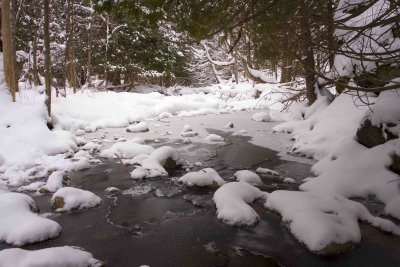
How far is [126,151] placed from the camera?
812 cm

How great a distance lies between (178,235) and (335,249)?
1.87 metres

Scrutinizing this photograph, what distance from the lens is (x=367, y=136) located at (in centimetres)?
601

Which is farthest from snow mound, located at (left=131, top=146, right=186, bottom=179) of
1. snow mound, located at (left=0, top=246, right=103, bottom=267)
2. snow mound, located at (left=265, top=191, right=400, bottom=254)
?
snow mound, located at (left=0, top=246, right=103, bottom=267)

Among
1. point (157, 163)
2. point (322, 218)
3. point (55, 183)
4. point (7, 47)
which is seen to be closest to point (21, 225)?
point (55, 183)

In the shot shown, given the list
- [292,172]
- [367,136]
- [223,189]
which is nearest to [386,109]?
[367,136]

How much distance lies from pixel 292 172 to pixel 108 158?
13.8 ft

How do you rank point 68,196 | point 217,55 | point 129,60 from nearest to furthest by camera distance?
point 68,196 < point 129,60 < point 217,55

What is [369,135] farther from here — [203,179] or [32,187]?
[32,187]

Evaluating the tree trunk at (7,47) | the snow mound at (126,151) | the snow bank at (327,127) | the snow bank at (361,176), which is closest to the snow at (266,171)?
the snow bank at (361,176)

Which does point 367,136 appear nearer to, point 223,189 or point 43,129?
point 223,189

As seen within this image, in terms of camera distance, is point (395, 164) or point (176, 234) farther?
point (395, 164)

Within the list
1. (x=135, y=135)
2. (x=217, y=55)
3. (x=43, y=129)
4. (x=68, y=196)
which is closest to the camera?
(x=68, y=196)

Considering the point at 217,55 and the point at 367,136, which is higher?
the point at 217,55

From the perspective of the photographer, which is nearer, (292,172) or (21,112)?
(292,172)
